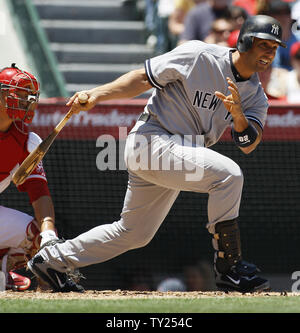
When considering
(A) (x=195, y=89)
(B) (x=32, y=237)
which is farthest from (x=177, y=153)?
(B) (x=32, y=237)

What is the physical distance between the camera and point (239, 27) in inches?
316

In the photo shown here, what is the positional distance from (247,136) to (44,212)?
158 cm

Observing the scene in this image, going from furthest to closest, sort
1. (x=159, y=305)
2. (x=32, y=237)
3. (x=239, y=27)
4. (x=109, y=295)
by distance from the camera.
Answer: (x=239, y=27), (x=32, y=237), (x=109, y=295), (x=159, y=305)

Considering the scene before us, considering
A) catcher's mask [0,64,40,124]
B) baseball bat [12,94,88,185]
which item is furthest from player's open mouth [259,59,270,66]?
catcher's mask [0,64,40,124]

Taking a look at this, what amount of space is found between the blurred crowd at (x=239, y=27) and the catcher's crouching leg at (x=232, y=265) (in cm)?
287

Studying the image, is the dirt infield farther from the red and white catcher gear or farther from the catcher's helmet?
the catcher's helmet

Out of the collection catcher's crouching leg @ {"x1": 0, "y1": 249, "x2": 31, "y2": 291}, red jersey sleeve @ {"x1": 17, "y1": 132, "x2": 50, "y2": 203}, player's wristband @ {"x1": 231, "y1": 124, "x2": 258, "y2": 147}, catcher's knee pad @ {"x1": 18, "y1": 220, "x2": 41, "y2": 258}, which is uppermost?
player's wristband @ {"x1": 231, "y1": 124, "x2": 258, "y2": 147}

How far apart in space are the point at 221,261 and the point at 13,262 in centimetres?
171

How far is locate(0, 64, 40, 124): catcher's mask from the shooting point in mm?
5367

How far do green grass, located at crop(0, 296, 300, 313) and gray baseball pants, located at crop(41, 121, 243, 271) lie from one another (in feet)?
1.67

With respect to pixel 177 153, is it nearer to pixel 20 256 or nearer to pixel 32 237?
pixel 32 237

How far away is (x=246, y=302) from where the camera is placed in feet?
14.3

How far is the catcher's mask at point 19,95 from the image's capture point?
17.6 feet

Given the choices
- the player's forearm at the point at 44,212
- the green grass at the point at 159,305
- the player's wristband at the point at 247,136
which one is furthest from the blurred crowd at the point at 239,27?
the green grass at the point at 159,305
